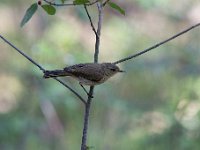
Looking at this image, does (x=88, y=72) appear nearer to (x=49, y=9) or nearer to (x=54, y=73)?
(x=54, y=73)

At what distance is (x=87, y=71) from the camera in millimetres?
2131

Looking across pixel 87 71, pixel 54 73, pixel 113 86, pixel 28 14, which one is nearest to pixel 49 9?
pixel 28 14

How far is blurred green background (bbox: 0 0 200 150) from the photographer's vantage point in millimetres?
4914

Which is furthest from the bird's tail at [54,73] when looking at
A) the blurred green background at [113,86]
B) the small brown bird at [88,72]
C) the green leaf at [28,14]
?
the blurred green background at [113,86]

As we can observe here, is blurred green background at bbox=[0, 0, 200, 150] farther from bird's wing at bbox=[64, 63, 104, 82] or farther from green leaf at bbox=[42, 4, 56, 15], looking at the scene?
green leaf at bbox=[42, 4, 56, 15]

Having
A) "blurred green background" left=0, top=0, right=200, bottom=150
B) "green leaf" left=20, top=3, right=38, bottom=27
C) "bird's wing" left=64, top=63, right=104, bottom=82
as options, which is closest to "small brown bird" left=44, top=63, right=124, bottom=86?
"bird's wing" left=64, top=63, right=104, bottom=82

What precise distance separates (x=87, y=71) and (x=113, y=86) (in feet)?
13.1

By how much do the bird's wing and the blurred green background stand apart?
217cm

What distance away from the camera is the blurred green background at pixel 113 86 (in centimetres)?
491

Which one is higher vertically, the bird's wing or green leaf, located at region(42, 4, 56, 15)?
green leaf, located at region(42, 4, 56, 15)

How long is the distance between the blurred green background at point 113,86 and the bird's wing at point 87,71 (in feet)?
7.12

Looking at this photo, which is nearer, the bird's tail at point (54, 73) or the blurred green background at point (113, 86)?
the bird's tail at point (54, 73)

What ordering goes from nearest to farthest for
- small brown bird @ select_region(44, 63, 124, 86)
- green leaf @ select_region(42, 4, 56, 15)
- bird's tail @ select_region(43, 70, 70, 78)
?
green leaf @ select_region(42, 4, 56, 15) < bird's tail @ select_region(43, 70, 70, 78) < small brown bird @ select_region(44, 63, 124, 86)

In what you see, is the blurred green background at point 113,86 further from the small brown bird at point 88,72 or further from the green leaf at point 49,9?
the green leaf at point 49,9
